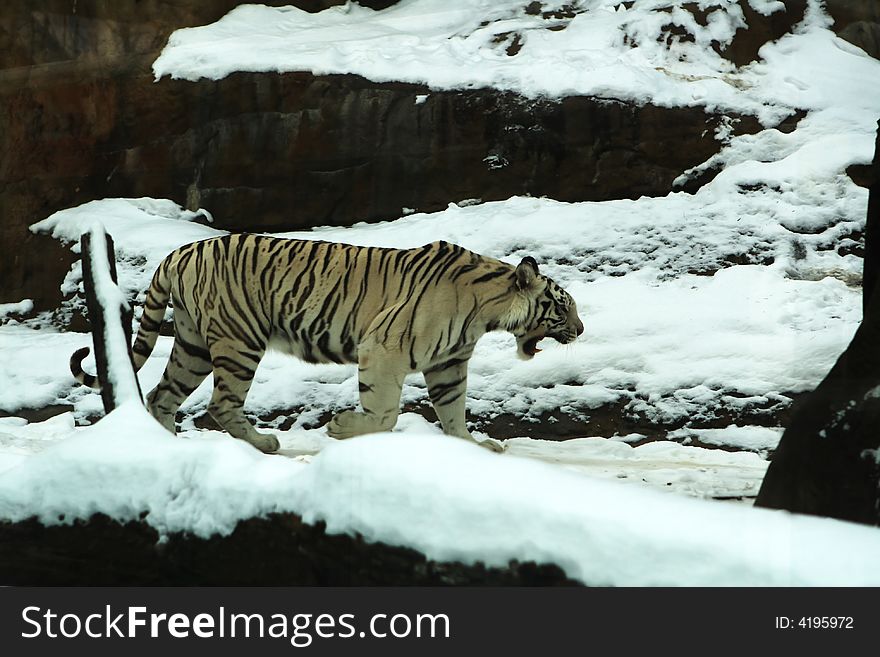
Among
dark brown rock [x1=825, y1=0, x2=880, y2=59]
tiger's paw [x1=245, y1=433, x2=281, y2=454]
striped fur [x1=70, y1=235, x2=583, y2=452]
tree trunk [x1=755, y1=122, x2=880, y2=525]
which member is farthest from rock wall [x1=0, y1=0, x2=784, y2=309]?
tree trunk [x1=755, y1=122, x2=880, y2=525]

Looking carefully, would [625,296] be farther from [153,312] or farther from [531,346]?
[153,312]

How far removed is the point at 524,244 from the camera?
423cm

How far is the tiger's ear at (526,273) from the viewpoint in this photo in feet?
12.7

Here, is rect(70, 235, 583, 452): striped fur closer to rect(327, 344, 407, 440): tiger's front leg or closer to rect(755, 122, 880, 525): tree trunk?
rect(327, 344, 407, 440): tiger's front leg

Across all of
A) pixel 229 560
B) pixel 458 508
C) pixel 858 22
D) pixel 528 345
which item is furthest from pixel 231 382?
pixel 858 22

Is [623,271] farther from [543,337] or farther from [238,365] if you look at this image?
[238,365]

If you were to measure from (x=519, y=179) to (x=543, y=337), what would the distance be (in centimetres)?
77

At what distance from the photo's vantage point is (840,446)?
235 cm

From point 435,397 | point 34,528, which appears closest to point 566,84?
point 435,397

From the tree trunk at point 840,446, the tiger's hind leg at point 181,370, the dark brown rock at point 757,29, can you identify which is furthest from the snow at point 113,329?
the dark brown rock at point 757,29

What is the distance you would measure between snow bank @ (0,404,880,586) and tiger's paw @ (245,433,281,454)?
126 centimetres

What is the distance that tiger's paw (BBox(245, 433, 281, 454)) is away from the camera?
3.69 metres

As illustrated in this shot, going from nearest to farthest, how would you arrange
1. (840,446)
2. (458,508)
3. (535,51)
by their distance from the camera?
(458,508)
(840,446)
(535,51)

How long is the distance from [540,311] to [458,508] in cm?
204
